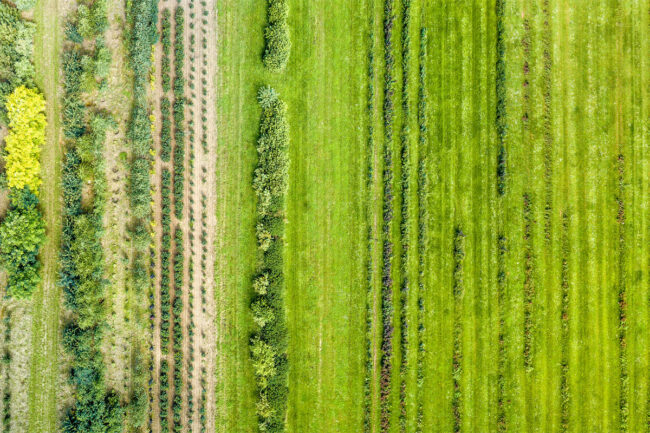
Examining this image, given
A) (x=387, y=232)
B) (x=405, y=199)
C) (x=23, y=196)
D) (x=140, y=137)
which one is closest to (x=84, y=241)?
(x=23, y=196)

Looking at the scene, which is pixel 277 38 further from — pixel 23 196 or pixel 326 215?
pixel 23 196

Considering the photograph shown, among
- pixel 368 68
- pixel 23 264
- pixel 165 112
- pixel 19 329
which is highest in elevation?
pixel 368 68

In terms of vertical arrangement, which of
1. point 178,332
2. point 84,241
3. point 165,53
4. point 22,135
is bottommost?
point 178,332

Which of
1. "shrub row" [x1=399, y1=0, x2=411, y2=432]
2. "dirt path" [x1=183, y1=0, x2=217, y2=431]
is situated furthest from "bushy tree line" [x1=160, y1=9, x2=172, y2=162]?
"shrub row" [x1=399, y1=0, x2=411, y2=432]

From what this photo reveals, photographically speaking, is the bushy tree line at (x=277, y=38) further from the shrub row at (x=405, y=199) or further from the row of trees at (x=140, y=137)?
the shrub row at (x=405, y=199)

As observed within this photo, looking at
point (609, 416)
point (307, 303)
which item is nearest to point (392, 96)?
point (307, 303)

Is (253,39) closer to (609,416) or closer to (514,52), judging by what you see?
(514,52)
